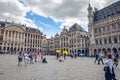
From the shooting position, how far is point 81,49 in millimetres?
67188

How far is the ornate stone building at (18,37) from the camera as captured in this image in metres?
80.2

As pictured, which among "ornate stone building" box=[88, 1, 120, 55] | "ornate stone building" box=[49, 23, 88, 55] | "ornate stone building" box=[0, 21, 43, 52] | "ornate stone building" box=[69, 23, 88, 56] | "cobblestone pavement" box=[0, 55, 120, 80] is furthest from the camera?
"ornate stone building" box=[0, 21, 43, 52]

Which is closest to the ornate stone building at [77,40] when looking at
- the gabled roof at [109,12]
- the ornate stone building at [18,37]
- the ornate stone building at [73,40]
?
the ornate stone building at [73,40]

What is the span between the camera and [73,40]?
7388 centimetres

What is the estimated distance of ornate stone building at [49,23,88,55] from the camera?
67656 mm

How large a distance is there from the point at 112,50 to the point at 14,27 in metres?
65.9

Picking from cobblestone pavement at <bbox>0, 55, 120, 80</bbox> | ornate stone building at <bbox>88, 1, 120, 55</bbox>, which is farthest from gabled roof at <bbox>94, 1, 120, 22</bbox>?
cobblestone pavement at <bbox>0, 55, 120, 80</bbox>

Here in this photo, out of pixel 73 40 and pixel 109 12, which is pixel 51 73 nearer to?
pixel 109 12

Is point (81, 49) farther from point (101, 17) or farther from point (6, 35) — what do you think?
point (6, 35)

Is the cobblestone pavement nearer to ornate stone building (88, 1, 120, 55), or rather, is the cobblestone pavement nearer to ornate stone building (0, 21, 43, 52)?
ornate stone building (88, 1, 120, 55)

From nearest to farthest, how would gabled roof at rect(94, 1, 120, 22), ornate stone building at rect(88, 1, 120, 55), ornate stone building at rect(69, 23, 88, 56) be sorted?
ornate stone building at rect(88, 1, 120, 55) < gabled roof at rect(94, 1, 120, 22) < ornate stone building at rect(69, 23, 88, 56)

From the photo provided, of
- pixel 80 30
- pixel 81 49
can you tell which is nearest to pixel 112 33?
pixel 81 49

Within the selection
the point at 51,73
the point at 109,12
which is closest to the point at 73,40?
the point at 109,12

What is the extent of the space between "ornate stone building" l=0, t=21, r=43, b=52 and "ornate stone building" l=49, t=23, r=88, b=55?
573 inches
